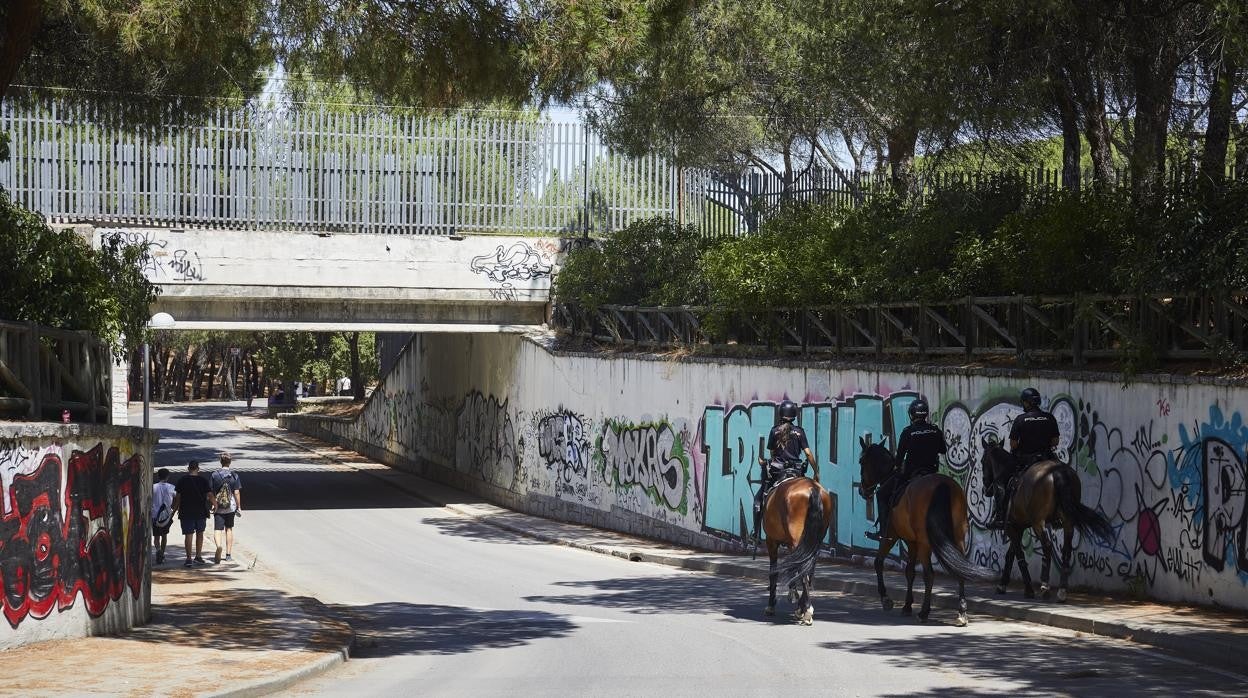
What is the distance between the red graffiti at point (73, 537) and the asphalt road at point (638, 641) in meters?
2.54

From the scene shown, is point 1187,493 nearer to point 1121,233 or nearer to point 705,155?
point 1121,233

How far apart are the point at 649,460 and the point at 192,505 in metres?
9.06

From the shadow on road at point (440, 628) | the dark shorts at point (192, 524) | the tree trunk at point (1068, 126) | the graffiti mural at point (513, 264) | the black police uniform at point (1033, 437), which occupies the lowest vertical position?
the shadow on road at point (440, 628)

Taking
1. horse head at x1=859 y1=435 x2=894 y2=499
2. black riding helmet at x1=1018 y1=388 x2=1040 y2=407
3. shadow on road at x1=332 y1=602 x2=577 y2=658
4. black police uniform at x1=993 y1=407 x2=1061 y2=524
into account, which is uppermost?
black riding helmet at x1=1018 y1=388 x2=1040 y2=407

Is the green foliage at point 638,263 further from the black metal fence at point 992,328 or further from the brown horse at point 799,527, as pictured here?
the brown horse at point 799,527

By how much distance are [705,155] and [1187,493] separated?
66.7 ft

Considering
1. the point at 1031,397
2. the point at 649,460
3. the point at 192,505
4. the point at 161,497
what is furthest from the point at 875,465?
the point at 649,460

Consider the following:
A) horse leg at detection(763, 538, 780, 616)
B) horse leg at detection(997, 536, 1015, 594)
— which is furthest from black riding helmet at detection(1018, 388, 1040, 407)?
horse leg at detection(763, 538, 780, 616)

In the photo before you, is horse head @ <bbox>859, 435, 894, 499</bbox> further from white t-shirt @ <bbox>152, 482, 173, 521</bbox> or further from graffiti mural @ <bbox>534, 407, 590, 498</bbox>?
graffiti mural @ <bbox>534, 407, 590, 498</bbox>

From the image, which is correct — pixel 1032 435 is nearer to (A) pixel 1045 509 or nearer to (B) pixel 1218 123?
(A) pixel 1045 509

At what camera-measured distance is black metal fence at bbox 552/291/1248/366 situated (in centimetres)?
1436

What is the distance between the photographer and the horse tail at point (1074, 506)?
14.1 meters

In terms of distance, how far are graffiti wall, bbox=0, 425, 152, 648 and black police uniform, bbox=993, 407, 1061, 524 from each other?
9306 mm

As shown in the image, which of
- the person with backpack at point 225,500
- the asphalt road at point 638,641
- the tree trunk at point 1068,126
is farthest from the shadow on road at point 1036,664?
the person with backpack at point 225,500
